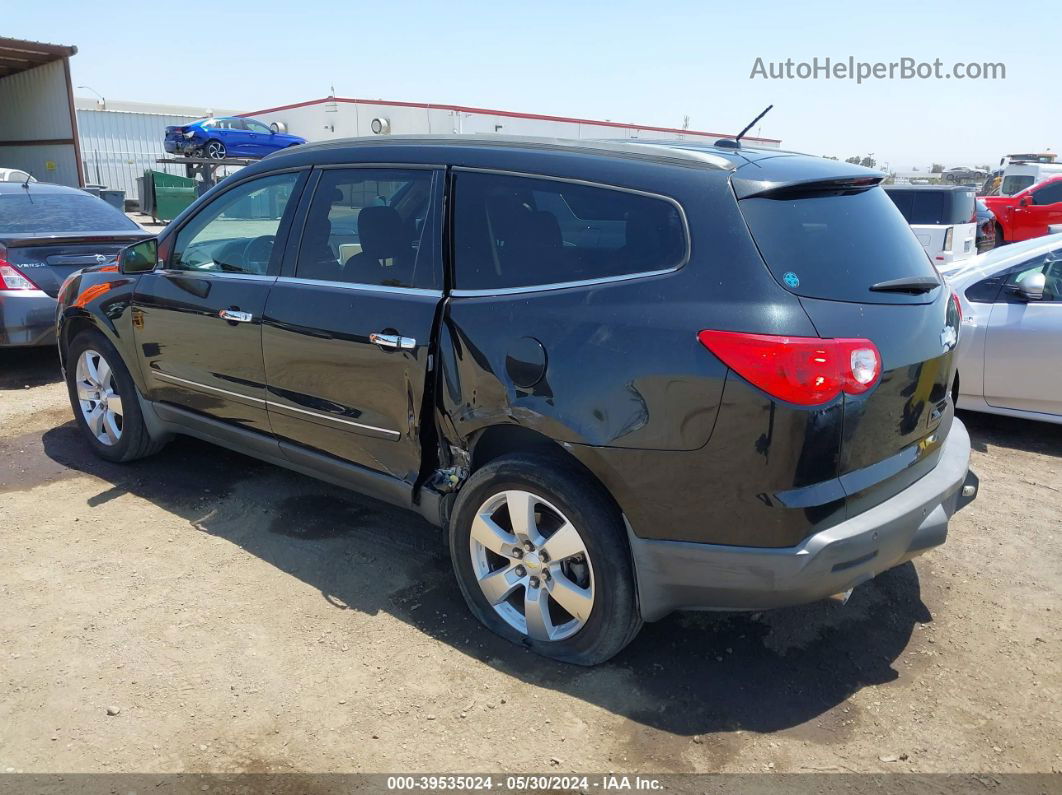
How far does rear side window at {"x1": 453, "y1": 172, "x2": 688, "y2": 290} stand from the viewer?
2729 mm

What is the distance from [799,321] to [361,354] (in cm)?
178

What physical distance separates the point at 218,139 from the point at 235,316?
83.1 ft

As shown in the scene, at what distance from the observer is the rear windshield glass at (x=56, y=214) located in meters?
6.91

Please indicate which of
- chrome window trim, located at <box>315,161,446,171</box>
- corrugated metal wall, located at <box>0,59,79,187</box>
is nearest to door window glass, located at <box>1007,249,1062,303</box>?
chrome window trim, located at <box>315,161,446,171</box>

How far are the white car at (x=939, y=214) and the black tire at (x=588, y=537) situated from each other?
883cm

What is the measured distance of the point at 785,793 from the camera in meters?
2.45

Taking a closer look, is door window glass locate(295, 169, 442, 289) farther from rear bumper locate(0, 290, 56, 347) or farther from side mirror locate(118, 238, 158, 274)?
rear bumper locate(0, 290, 56, 347)

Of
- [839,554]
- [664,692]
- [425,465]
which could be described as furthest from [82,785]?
[839,554]

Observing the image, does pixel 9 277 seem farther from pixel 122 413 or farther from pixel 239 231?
pixel 239 231

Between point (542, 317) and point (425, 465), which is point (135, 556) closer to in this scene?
point (425, 465)

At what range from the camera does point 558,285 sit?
2.89 m

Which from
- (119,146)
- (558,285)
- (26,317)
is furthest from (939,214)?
(119,146)

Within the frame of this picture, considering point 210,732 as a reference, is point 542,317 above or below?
above

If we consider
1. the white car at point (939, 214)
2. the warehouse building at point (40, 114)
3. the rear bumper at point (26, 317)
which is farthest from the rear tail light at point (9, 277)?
the warehouse building at point (40, 114)
